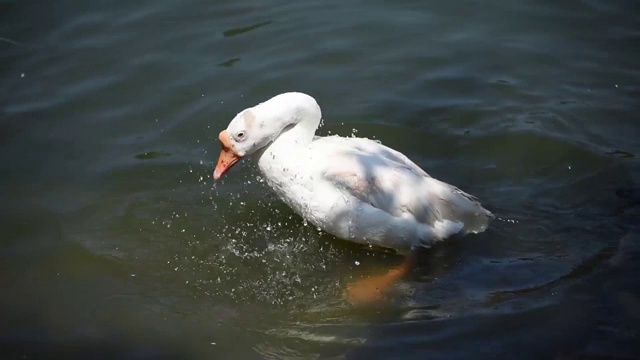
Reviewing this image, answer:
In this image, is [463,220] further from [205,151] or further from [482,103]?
[205,151]

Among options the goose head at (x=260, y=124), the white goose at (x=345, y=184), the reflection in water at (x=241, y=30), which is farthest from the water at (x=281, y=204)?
the goose head at (x=260, y=124)

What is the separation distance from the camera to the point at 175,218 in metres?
6.77

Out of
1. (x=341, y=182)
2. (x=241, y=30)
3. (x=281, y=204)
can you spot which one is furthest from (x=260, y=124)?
(x=241, y=30)

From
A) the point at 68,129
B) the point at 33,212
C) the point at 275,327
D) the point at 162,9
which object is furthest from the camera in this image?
the point at 162,9

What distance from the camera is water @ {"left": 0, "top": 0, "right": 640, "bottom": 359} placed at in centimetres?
559

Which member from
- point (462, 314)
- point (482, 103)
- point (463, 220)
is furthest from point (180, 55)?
point (462, 314)

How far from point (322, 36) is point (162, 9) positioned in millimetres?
1869

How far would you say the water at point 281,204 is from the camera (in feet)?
18.3

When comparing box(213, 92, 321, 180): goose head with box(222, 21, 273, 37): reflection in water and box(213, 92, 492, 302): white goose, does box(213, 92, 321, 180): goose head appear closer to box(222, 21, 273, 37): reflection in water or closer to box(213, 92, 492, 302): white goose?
box(213, 92, 492, 302): white goose

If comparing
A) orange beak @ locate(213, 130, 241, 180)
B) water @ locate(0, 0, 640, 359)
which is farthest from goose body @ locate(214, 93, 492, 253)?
water @ locate(0, 0, 640, 359)

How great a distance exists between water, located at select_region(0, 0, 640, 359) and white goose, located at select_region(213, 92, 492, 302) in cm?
22

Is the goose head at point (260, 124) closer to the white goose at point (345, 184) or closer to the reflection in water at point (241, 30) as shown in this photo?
the white goose at point (345, 184)

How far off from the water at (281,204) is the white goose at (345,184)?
0.22 m

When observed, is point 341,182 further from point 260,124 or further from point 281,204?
point 281,204
